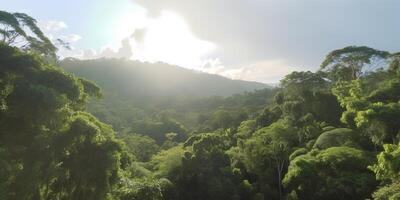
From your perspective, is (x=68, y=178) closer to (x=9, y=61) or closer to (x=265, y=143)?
(x=9, y=61)

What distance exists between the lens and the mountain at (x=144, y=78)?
11538 centimetres

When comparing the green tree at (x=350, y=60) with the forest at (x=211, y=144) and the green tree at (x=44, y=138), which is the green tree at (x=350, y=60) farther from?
the green tree at (x=44, y=138)

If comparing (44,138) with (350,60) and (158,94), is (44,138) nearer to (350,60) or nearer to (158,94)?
(350,60)

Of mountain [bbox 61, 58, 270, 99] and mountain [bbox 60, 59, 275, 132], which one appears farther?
mountain [bbox 61, 58, 270, 99]

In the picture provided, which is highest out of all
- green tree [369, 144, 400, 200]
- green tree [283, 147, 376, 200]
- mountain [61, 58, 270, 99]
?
mountain [61, 58, 270, 99]

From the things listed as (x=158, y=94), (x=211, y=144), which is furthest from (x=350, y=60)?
(x=158, y=94)

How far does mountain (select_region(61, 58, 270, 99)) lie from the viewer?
115 metres

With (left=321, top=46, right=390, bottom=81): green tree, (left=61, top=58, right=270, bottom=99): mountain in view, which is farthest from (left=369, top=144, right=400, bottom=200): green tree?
(left=61, top=58, right=270, bottom=99): mountain

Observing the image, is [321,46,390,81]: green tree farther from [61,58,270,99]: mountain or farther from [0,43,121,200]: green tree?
[61,58,270,99]: mountain

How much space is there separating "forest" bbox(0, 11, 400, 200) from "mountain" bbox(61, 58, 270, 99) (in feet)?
190

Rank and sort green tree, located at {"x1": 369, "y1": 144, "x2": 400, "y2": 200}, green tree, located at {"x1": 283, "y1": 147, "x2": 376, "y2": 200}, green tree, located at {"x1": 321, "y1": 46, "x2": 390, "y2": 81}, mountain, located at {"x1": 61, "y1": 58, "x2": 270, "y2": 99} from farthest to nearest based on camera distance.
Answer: mountain, located at {"x1": 61, "y1": 58, "x2": 270, "y2": 99}, green tree, located at {"x1": 321, "y1": 46, "x2": 390, "y2": 81}, green tree, located at {"x1": 283, "y1": 147, "x2": 376, "y2": 200}, green tree, located at {"x1": 369, "y1": 144, "x2": 400, "y2": 200}

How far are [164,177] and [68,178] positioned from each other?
45.5 ft

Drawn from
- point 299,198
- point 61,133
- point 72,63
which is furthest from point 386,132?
point 72,63

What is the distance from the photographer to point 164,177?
27.4 metres
